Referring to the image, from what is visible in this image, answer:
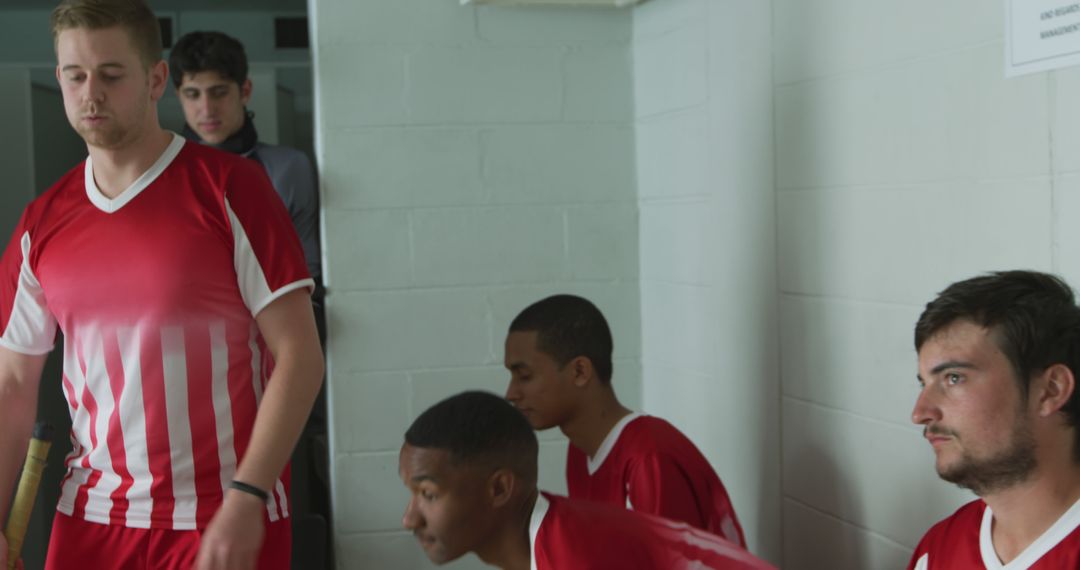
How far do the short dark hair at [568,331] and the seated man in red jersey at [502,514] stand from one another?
739 mm

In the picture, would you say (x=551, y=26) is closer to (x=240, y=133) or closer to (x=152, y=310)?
(x=240, y=133)

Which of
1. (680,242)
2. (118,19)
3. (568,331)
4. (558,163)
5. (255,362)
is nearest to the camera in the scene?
(118,19)

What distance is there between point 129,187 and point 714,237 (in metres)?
1.39

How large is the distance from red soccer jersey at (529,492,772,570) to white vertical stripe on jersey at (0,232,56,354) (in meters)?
0.87

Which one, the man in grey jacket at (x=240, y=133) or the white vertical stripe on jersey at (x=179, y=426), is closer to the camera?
the white vertical stripe on jersey at (x=179, y=426)

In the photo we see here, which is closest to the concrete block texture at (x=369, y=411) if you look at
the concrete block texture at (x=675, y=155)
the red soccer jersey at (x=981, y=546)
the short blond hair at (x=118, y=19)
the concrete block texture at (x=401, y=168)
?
the concrete block texture at (x=401, y=168)

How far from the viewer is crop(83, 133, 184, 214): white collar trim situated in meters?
1.92

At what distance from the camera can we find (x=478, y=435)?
5.78 ft

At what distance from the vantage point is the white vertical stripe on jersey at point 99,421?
1909mm

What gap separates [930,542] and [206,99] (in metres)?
2.26

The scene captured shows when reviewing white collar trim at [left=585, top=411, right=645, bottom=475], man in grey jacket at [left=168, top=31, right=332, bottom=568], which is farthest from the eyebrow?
man in grey jacket at [left=168, top=31, right=332, bottom=568]

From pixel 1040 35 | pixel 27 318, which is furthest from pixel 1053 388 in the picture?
pixel 27 318

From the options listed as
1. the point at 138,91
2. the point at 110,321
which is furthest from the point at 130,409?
the point at 138,91

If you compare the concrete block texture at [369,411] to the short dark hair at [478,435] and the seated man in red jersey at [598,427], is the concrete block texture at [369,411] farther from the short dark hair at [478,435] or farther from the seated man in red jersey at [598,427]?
the short dark hair at [478,435]
